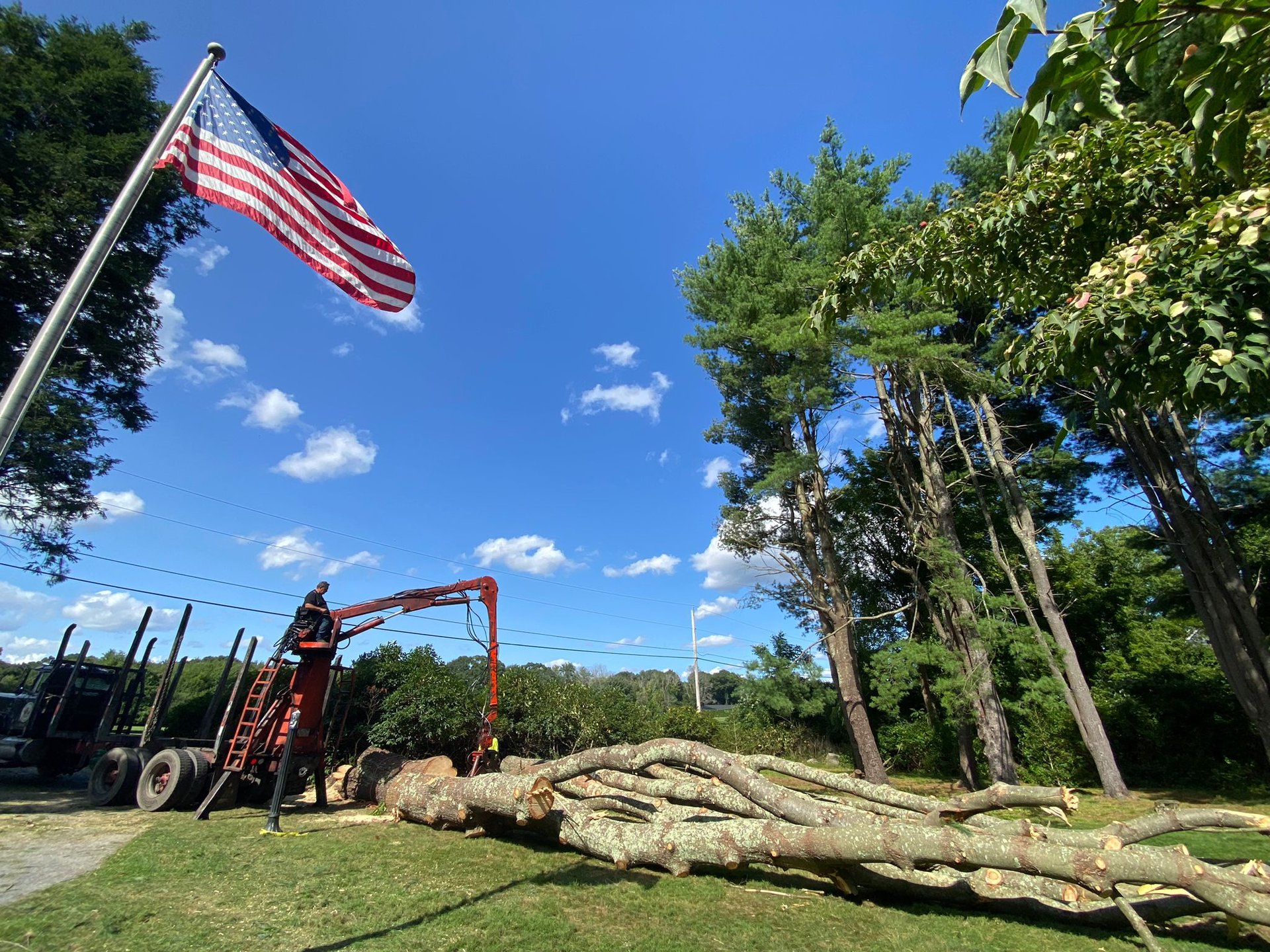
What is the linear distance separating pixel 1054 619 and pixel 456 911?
14.7m

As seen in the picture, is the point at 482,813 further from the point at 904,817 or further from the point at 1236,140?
the point at 1236,140

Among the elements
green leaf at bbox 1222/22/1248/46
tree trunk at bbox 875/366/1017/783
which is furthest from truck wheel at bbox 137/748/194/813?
tree trunk at bbox 875/366/1017/783

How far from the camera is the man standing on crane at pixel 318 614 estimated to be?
30.0 ft

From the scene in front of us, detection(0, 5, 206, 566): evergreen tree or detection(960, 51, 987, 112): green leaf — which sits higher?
detection(0, 5, 206, 566): evergreen tree

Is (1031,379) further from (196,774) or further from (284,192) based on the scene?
(196,774)

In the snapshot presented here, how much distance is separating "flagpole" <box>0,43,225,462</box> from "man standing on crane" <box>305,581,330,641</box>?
6689 millimetres

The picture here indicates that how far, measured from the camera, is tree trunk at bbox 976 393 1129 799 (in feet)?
40.7

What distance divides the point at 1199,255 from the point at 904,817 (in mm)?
5428

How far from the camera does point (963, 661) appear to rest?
1309 centimetres

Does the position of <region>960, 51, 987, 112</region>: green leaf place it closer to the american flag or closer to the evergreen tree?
the american flag

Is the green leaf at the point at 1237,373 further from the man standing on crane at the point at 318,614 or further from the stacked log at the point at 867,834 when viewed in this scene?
the man standing on crane at the point at 318,614

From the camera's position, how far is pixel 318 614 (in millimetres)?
9242

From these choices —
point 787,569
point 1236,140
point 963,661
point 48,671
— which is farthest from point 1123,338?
point 48,671

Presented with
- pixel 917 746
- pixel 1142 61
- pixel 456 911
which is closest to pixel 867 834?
pixel 456 911
